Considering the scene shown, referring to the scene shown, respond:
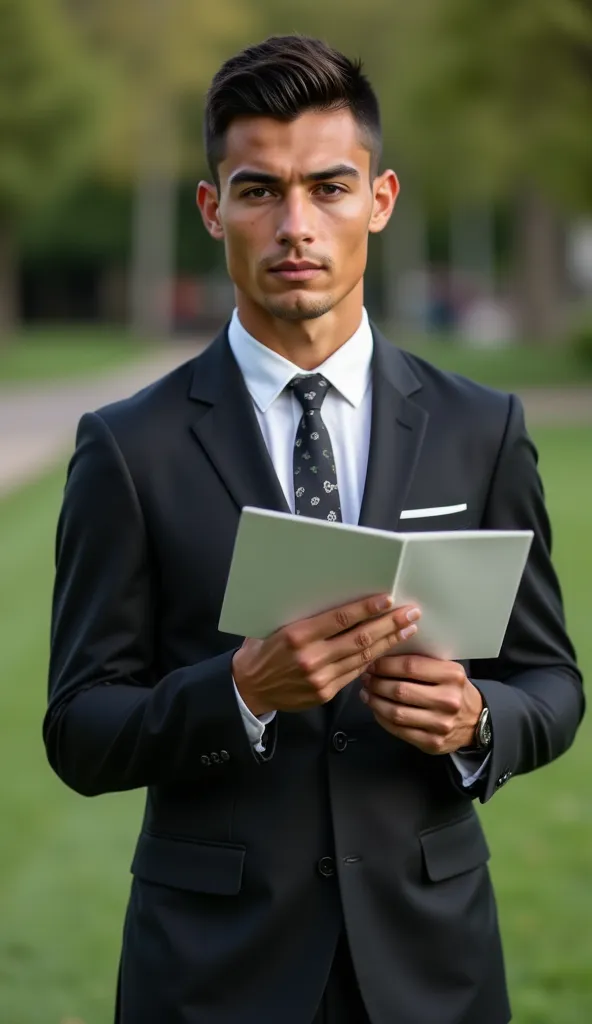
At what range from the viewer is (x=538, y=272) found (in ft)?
132

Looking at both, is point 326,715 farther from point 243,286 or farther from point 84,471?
point 243,286

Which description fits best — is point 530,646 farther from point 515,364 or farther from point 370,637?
point 515,364

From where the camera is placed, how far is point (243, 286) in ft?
8.90

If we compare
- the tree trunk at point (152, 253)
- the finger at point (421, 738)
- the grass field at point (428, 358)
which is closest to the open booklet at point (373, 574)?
the finger at point (421, 738)

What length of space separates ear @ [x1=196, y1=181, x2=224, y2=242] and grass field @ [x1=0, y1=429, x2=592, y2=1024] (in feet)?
10.0

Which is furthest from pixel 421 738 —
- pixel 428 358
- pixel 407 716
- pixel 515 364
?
pixel 428 358

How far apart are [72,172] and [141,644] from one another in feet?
126

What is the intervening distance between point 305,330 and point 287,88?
0.40m

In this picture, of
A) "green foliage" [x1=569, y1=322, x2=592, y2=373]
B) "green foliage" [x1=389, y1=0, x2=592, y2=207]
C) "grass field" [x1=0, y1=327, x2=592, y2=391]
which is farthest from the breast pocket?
"green foliage" [x1=569, y1=322, x2=592, y2=373]

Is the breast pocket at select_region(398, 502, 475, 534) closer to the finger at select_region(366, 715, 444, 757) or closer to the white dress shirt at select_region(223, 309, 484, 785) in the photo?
the white dress shirt at select_region(223, 309, 484, 785)

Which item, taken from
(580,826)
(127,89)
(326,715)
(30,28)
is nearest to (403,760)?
(326,715)

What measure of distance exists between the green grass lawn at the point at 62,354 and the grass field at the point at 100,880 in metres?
25.0

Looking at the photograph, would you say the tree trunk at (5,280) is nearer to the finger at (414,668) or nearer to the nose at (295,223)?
the nose at (295,223)

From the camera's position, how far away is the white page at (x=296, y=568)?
219cm
